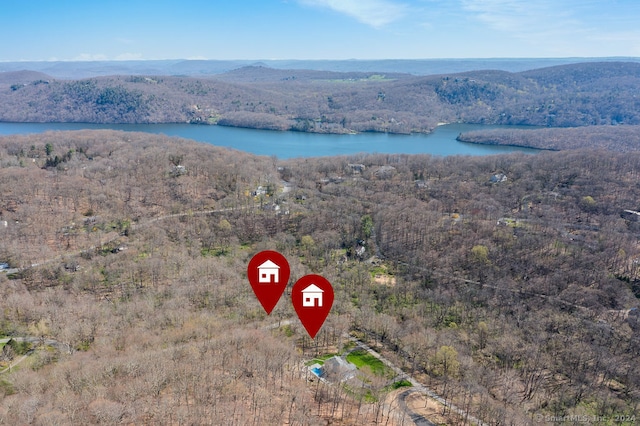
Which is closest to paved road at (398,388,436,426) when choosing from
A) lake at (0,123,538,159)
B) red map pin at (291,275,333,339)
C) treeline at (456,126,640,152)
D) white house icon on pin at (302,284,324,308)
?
red map pin at (291,275,333,339)

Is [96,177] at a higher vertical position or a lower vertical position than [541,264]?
higher

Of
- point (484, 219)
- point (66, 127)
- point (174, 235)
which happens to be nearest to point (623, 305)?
point (484, 219)

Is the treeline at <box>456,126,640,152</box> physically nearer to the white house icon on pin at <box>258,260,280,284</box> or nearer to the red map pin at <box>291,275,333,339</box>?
the red map pin at <box>291,275,333,339</box>

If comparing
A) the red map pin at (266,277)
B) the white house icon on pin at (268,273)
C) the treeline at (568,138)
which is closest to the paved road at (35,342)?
the red map pin at (266,277)

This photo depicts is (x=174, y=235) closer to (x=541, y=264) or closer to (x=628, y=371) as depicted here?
(x=541, y=264)

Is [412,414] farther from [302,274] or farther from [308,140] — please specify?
[308,140]

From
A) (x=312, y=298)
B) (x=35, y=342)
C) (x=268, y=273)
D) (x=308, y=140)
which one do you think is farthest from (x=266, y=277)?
(x=308, y=140)
